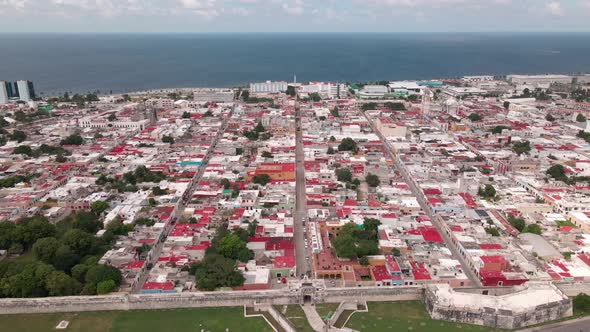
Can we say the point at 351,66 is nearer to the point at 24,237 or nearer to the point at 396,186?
the point at 396,186

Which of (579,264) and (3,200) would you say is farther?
(3,200)

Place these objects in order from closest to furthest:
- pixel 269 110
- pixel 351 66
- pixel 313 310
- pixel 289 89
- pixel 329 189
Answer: pixel 313 310
pixel 329 189
pixel 269 110
pixel 289 89
pixel 351 66

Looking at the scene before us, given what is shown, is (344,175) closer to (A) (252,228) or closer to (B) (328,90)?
(A) (252,228)

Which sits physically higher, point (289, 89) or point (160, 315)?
point (289, 89)

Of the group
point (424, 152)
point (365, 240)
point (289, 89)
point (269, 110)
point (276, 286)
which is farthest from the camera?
point (289, 89)

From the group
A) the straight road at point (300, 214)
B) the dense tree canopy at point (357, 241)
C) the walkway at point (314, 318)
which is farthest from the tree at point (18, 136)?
the walkway at point (314, 318)

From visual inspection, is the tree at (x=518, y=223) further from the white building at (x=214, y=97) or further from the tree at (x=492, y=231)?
the white building at (x=214, y=97)

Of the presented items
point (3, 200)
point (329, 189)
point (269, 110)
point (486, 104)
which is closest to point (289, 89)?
point (269, 110)
